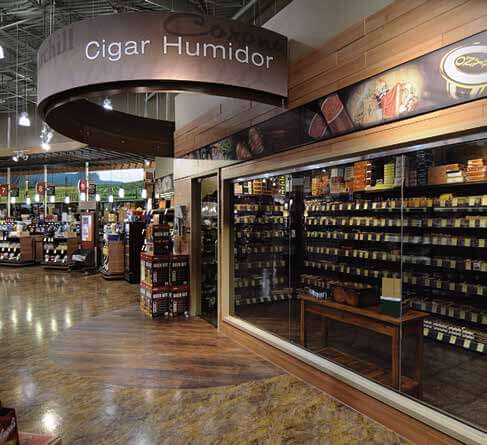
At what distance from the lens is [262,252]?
18.9 ft

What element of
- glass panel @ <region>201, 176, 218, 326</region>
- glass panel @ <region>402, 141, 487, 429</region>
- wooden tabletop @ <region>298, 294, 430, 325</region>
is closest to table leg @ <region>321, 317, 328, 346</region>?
wooden tabletop @ <region>298, 294, 430, 325</region>

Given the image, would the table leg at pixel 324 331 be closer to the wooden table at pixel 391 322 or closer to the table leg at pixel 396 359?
the wooden table at pixel 391 322

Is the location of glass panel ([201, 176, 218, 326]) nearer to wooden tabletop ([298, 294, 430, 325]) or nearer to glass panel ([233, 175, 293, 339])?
glass panel ([233, 175, 293, 339])

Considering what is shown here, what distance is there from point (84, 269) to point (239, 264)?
25.6 feet

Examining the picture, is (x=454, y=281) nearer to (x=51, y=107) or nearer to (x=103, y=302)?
(x=51, y=107)

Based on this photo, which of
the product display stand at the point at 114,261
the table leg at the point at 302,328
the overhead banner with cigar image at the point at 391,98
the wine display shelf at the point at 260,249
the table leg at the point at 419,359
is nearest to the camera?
the overhead banner with cigar image at the point at 391,98

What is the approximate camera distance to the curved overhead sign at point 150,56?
8.72 ft

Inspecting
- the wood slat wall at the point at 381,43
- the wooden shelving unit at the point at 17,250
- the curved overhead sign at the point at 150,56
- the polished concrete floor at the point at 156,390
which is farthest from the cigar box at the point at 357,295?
the wooden shelving unit at the point at 17,250

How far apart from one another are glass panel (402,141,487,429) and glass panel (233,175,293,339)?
1.51m

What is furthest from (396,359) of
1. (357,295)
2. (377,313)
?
(357,295)

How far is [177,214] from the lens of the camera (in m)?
6.34

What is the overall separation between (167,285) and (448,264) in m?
3.92

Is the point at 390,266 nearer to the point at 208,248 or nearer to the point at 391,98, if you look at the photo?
the point at 391,98

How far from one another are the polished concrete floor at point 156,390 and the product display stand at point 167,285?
13.9 inches
